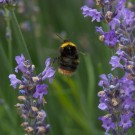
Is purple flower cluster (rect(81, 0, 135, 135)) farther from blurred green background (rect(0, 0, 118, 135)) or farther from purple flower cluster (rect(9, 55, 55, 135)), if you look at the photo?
blurred green background (rect(0, 0, 118, 135))

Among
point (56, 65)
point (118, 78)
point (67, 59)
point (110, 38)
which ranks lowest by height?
point (118, 78)

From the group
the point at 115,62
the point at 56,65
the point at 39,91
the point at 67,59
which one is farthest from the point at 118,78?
the point at 56,65

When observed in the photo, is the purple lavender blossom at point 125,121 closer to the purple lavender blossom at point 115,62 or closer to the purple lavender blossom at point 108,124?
the purple lavender blossom at point 108,124

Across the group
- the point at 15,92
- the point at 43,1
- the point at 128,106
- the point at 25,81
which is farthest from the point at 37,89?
the point at 43,1

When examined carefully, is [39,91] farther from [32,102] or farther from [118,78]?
[118,78]

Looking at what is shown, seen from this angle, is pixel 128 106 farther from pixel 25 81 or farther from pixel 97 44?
pixel 97 44

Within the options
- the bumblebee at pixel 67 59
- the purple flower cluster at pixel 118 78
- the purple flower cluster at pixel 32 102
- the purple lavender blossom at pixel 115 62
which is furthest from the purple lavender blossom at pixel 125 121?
the bumblebee at pixel 67 59
